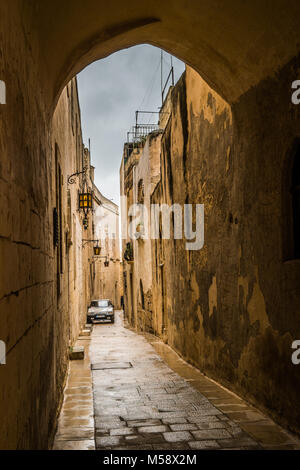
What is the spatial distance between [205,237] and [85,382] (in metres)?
2.95

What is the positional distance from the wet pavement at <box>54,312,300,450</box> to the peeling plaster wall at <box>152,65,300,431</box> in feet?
0.90

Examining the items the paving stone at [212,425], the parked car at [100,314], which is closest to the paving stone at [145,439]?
the paving stone at [212,425]

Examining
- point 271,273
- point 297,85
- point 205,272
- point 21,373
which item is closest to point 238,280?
point 271,273

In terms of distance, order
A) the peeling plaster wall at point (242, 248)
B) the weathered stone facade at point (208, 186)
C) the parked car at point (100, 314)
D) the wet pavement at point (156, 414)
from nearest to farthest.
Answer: the weathered stone facade at point (208, 186) → the wet pavement at point (156, 414) → the peeling plaster wall at point (242, 248) → the parked car at point (100, 314)

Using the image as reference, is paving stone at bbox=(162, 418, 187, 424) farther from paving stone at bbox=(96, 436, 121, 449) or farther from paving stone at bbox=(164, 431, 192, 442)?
paving stone at bbox=(96, 436, 121, 449)

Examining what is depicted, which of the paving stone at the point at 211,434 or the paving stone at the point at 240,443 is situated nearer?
the paving stone at the point at 240,443

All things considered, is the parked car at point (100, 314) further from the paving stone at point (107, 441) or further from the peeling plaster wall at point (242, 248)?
the paving stone at point (107, 441)

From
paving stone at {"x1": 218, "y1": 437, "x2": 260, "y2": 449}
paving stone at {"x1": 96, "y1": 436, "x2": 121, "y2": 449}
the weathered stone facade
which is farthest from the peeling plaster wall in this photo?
paving stone at {"x1": 96, "y1": 436, "x2": 121, "y2": 449}

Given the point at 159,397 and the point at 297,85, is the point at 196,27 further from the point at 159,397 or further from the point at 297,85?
the point at 159,397

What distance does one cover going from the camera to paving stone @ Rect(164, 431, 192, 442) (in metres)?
4.37

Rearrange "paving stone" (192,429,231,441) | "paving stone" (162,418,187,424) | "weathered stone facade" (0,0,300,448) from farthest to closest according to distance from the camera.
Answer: "paving stone" (162,418,187,424)
"paving stone" (192,429,231,441)
"weathered stone facade" (0,0,300,448)

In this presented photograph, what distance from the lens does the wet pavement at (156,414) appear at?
4.27 metres

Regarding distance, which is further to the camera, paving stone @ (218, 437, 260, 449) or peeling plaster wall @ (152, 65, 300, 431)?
peeling plaster wall @ (152, 65, 300, 431)

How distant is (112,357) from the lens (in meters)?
9.67
